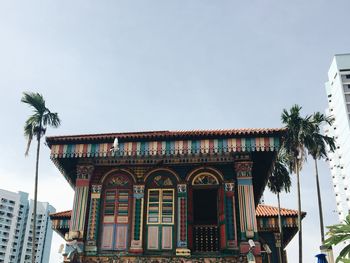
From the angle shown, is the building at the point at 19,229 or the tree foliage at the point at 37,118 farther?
the building at the point at 19,229

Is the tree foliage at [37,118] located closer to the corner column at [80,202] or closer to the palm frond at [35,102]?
the palm frond at [35,102]

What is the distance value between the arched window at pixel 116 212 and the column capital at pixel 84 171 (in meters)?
0.74

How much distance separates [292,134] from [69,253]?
62.4 ft

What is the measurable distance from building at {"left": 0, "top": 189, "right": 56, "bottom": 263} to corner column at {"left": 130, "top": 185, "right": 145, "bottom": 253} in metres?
112

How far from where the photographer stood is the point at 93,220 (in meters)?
15.1

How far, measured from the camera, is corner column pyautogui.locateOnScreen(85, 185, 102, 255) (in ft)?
47.9

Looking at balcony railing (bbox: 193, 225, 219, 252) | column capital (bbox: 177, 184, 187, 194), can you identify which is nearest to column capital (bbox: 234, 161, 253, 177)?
column capital (bbox: 177, 184, 187, 194)

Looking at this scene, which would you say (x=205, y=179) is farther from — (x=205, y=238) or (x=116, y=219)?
(x=116, y=219)

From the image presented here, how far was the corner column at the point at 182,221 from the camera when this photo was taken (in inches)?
558

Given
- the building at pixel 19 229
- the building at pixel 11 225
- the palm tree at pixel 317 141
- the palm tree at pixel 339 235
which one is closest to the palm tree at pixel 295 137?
the palm tree at pixel 317 141

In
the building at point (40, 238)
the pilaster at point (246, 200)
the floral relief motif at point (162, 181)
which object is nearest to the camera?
the pilaster at point (246, 200)

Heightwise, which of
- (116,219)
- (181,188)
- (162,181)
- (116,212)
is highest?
(162,181)

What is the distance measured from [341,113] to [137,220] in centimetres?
7623

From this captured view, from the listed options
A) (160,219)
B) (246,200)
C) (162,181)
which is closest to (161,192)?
(162,181)
